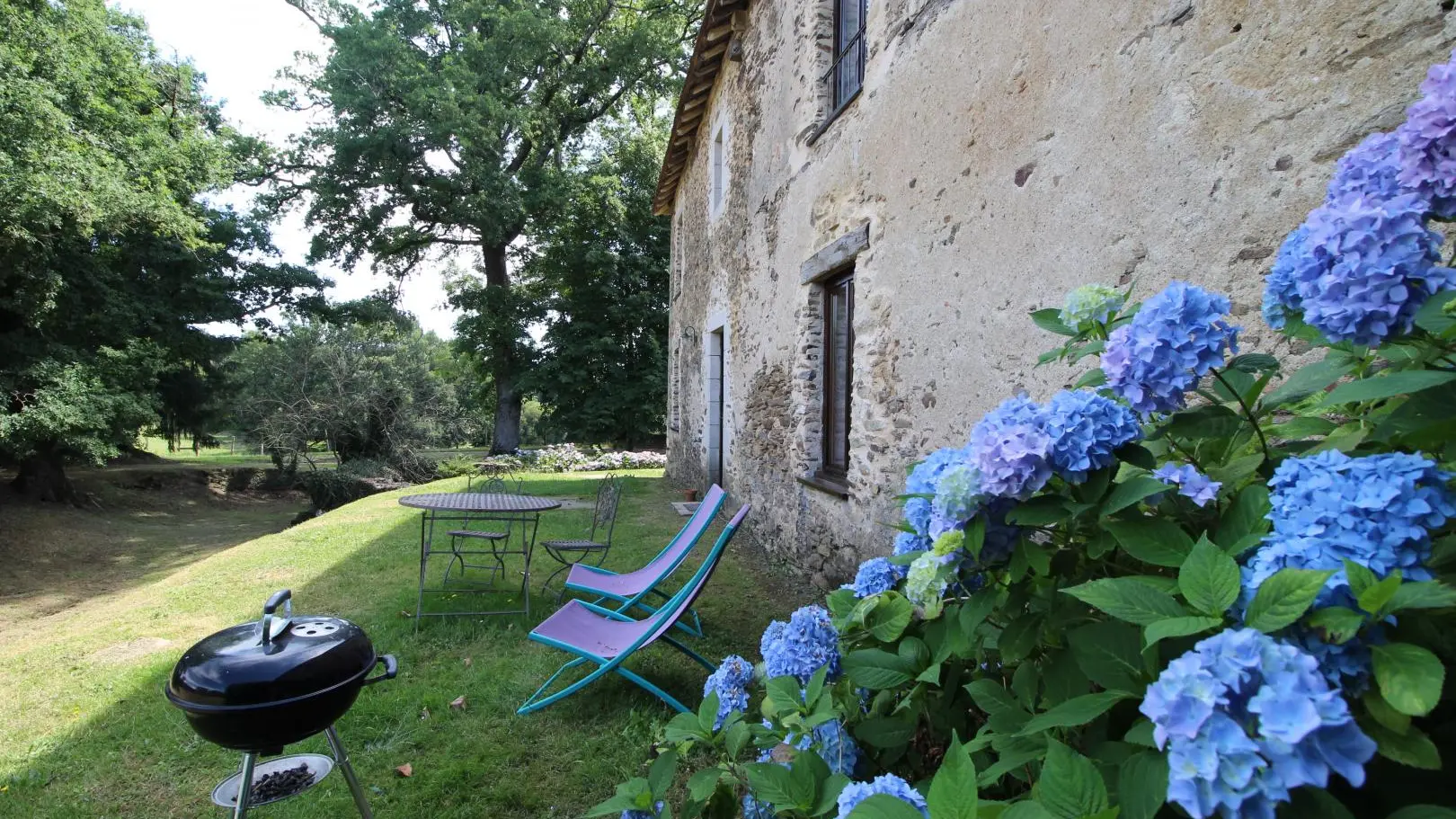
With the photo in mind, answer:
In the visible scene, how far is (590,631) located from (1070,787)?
2974mm

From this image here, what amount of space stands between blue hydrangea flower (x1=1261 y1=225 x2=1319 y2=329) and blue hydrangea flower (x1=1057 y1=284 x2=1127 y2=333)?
0.23 metres

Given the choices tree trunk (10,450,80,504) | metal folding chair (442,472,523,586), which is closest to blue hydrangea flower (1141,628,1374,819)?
metal folding chair (442,472,523,586)

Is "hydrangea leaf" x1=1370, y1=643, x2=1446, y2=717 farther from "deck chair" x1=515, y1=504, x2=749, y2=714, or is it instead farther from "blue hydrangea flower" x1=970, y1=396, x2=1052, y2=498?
"deck chair" x1=515, y1=504, x2=749, y2=714

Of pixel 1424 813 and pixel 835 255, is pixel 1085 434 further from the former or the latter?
pixel 835 255

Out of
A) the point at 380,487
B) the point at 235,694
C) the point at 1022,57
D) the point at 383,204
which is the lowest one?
the point at 380,487

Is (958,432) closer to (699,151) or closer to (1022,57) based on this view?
(1022,57)

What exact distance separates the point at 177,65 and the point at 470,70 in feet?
21.0

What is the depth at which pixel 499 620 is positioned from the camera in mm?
4598

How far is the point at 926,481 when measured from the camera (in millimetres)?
1293

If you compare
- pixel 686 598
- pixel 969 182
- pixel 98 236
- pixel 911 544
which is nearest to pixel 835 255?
pixel 969 182

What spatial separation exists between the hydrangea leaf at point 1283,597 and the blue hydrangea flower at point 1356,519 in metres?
0.03

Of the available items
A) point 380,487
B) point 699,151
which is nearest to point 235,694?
point 699,151

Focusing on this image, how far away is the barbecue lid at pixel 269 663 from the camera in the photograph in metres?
1.71

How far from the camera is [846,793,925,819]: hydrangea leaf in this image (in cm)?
90
